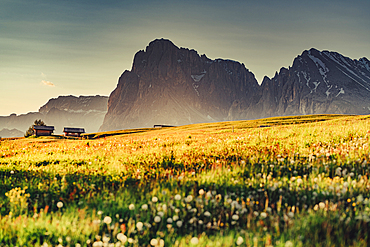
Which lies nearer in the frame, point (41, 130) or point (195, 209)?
point (195, 209)

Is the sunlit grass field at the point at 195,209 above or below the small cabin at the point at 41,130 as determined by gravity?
below

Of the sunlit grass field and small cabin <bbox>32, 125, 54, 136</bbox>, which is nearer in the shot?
the sunlit grass field

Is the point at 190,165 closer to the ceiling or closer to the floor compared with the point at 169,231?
closer to the ceiling

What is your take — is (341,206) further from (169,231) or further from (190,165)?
(190,165)

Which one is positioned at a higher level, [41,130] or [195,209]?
[41,130]

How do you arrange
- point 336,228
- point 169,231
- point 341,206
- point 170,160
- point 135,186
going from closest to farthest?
point 336,228 < point 169,231 < point 341,206 < point 135,186 < point 170,160

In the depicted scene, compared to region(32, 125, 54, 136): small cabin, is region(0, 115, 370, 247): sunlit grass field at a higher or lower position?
lower

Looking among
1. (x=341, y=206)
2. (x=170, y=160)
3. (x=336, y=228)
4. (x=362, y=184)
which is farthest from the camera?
(x=170, y=160)

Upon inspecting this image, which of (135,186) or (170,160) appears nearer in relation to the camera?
(135,186)

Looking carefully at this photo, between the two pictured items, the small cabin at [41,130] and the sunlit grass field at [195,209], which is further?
the small cabin at [41,130]

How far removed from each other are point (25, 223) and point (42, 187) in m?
2.29

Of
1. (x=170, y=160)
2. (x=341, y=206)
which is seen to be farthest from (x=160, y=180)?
(x=341, y=206)

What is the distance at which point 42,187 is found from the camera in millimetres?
6352

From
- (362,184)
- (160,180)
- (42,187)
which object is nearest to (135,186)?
(160,180)
